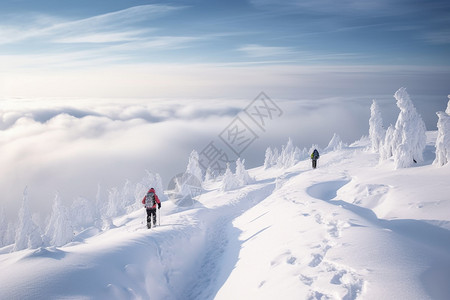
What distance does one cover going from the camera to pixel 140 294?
9.01 meters

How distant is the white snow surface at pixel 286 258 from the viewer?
21.7ft

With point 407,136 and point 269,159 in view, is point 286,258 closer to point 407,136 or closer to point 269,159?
point 407,136

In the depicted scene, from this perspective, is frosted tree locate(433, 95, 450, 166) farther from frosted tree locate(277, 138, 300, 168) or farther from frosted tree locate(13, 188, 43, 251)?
A: frosted tree locate(13, 188, 43, 251)

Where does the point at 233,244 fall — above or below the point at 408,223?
below

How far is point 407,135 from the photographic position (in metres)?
23.4

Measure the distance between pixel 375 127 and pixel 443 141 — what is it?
107ft

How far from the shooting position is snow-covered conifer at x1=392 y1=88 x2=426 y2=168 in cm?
2177

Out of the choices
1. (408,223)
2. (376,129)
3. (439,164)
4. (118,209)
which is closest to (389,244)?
(408,223)

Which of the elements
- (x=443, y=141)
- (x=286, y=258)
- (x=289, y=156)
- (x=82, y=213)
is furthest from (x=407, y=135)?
(x=82, y=213)

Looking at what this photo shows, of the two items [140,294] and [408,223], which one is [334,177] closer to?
[408,223]

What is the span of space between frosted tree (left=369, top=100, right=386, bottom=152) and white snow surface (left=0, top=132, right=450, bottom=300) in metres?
30.6

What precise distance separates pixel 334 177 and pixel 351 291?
20768 millimetres

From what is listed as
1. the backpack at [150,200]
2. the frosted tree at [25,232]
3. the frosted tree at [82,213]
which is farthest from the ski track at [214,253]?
the frosted tree at [82,213]

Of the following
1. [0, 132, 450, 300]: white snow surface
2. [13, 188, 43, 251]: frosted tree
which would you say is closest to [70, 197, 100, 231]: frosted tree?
[13, 188, 43, 251]: frosted tree
